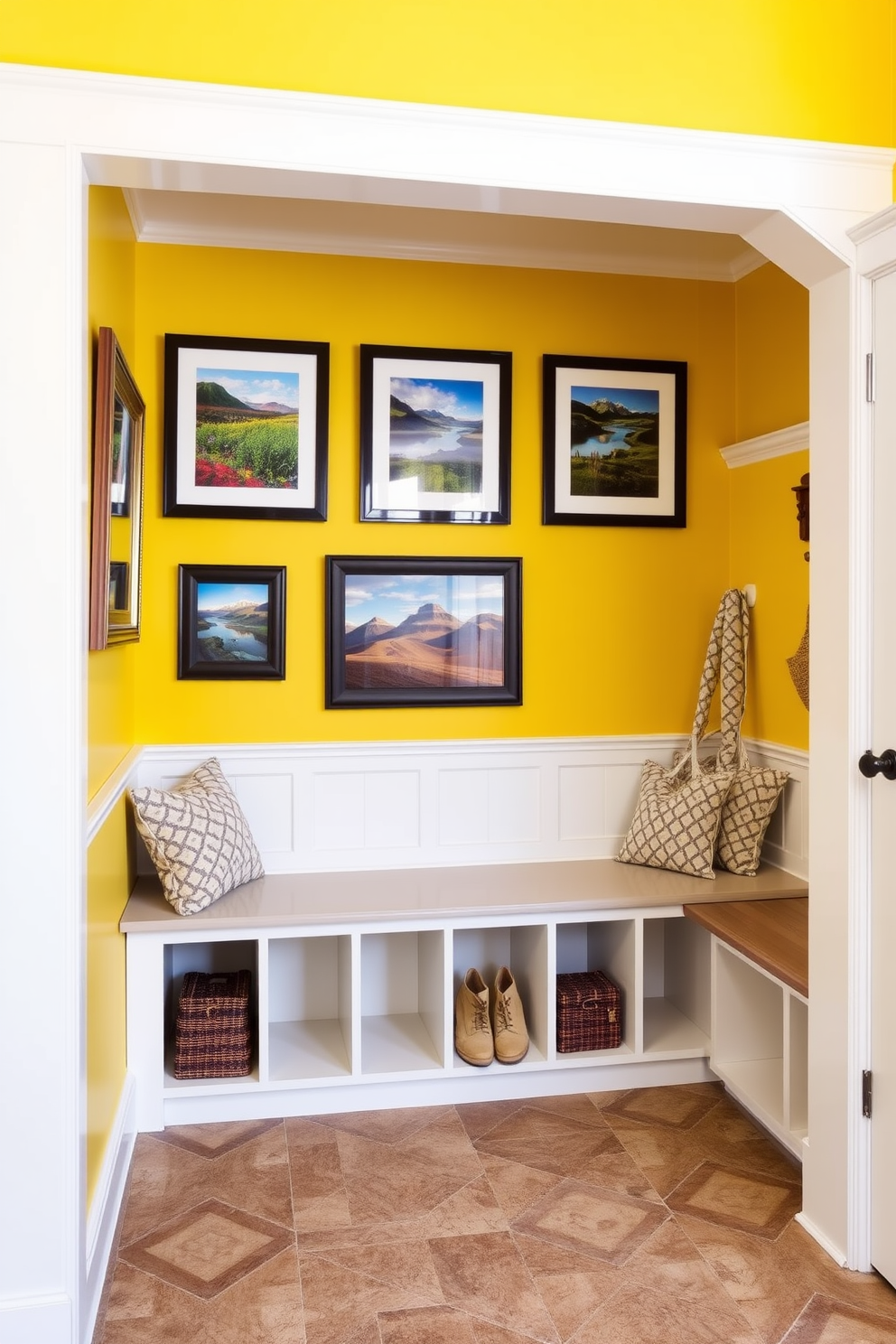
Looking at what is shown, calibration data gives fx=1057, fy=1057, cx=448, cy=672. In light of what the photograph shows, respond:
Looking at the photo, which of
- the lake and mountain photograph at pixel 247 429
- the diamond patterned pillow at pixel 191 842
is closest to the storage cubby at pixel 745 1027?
the diamond patterned pillow at pixel 191 842

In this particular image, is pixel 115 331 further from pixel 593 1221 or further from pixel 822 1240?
pixel 822 1240

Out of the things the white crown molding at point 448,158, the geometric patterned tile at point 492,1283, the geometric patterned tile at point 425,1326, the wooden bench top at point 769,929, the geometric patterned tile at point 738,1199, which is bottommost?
the geometric patterned tile at point 425,1326

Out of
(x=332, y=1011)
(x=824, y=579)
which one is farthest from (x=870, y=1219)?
(x=332, y=1011)

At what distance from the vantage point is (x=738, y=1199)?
259cm

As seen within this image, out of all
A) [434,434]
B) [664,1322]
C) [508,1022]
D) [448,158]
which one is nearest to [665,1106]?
[508,1022]

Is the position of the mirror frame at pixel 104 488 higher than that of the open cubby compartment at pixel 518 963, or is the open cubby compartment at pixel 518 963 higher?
the mirror frame at pixel 104 488

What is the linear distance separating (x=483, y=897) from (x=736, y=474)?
5.82 ft

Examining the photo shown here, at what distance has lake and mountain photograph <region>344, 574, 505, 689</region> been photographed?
3553mm

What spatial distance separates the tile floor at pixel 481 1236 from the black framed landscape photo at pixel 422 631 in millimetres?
1319

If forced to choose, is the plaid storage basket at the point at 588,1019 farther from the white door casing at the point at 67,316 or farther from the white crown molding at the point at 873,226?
the white crown molding at the point at 873,226

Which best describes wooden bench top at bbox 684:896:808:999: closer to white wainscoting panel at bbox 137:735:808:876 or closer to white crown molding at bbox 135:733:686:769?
white wainscoting panel at bbox 137:735:808:876

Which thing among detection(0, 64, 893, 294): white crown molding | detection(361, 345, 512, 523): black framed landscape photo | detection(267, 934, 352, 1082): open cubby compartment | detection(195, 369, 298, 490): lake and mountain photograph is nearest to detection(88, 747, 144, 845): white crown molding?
detection(267, 934, 352, 1082): open cubby compartment

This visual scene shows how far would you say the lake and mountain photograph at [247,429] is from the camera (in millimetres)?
3438

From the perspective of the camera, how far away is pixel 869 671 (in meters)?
2.27
